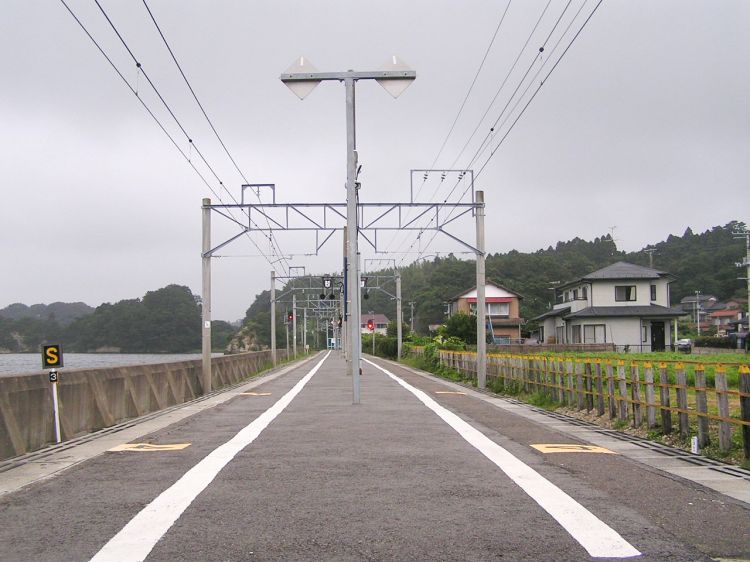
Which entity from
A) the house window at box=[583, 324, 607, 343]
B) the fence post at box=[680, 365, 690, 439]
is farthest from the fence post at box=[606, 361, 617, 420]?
the house window at box=[583, 324, 607, 343]

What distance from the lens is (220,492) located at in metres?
7.25

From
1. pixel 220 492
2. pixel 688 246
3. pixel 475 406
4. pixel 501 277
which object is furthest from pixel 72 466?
pixel 688 246

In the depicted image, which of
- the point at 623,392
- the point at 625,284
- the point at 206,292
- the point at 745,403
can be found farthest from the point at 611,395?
the point at 625,284

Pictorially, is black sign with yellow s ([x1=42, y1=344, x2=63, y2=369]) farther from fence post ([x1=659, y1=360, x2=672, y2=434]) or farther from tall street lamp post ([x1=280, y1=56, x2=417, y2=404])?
fence post ([x1=659, y1=360, x2=672, y2=434])

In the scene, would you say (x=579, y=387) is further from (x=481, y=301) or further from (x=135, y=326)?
(x=135, y=326)

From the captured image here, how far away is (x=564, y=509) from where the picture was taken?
6.55 meters

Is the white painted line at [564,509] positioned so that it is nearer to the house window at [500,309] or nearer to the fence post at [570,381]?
the fence post at [570,381]

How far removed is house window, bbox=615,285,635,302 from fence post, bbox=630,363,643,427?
50.0m

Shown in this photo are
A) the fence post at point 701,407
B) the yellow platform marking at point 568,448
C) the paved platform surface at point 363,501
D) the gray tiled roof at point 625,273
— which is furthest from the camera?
the gray tiled roof at point 625,273

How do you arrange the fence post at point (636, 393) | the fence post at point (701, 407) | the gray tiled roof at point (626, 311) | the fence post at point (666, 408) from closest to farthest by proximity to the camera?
the fence post at point (701, 407)
the fence post at point (666, 408)
the fence post at point (636, 393)
the gray tiled roof at point (626, 311)

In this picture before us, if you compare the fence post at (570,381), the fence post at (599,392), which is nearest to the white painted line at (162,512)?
the fence post at (599,392)

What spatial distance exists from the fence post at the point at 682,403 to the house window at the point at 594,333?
5036 centimetres

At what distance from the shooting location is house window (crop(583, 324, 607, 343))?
60188 mm

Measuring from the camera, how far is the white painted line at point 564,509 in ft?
17.6
